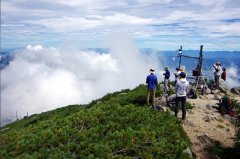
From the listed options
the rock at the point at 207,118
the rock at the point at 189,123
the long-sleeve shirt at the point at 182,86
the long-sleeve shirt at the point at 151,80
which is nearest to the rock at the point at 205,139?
the rock at the point at 189,123

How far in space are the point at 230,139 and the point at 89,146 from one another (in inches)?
458

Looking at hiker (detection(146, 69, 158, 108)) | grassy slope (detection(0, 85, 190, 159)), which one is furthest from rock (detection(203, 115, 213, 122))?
grassy slope (detection(0, 85, 190, 159))

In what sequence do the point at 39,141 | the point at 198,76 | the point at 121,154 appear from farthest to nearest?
the point at 198,76
the point at 39,141
the point at 121,154

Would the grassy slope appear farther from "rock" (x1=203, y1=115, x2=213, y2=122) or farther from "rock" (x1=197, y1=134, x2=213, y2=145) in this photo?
"rock" (x1=203, y1=115, x2=213, y2=122)

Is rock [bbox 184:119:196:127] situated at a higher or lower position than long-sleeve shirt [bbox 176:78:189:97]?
lower

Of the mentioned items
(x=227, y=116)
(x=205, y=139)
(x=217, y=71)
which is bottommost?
(x=205, y=139)

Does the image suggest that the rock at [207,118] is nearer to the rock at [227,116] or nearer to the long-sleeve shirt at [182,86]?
the rock at [227,116]

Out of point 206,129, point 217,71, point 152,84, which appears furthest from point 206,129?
point 217,71

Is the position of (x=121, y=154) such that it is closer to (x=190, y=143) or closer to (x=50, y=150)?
(x=50, y=150)

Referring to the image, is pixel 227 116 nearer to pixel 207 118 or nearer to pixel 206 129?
pixel 207 118

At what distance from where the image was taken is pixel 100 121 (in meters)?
20.8

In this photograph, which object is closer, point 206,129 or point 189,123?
point 206,129

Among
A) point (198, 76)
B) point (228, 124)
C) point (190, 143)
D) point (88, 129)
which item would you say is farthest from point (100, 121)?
point (198, 76)

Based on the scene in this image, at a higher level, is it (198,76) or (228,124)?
(198,76)
